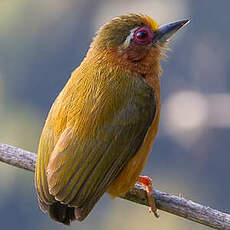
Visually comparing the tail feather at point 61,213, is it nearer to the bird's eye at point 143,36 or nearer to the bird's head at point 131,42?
the bird's head at point 131,42

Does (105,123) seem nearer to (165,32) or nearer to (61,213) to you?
(61,213)

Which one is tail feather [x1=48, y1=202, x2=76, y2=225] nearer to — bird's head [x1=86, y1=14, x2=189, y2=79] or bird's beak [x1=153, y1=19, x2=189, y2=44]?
bird's head [x1=86, y1=14, x2=189, y2=79]

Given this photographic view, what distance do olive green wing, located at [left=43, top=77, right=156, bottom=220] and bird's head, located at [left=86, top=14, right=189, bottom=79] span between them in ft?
0.78

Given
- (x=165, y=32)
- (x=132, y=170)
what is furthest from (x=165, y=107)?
(x=132, y=170)

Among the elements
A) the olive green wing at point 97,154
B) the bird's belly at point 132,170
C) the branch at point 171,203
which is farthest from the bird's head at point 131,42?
the branch at point 171,203

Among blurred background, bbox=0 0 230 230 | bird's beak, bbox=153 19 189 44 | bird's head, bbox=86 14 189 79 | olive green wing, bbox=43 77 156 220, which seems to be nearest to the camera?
olive green wing, bbox=43 77 156 220

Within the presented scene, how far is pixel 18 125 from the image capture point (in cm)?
1080

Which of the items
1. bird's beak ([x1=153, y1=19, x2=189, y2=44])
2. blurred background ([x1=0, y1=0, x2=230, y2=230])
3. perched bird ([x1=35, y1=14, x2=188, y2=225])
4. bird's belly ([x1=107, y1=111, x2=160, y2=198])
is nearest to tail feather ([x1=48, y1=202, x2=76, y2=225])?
perched bird ([x1=35, y1=14, x2=188, y2=225])

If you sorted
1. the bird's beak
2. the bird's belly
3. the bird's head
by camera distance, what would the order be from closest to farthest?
the bird's belly, the bird's head, the bird's beak

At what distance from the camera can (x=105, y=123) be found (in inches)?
205

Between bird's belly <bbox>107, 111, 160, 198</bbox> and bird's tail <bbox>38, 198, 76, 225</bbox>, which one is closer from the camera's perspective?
bird's tail <bbox>38, 198, 76, 225</bbox>

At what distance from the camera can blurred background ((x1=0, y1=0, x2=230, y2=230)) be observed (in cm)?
1034

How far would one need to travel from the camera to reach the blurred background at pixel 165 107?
407 inches

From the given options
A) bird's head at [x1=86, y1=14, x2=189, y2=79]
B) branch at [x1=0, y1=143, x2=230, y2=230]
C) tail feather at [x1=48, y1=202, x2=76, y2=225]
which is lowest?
tail feather at [x1=48, y1=202, x2=76, y2=225]
